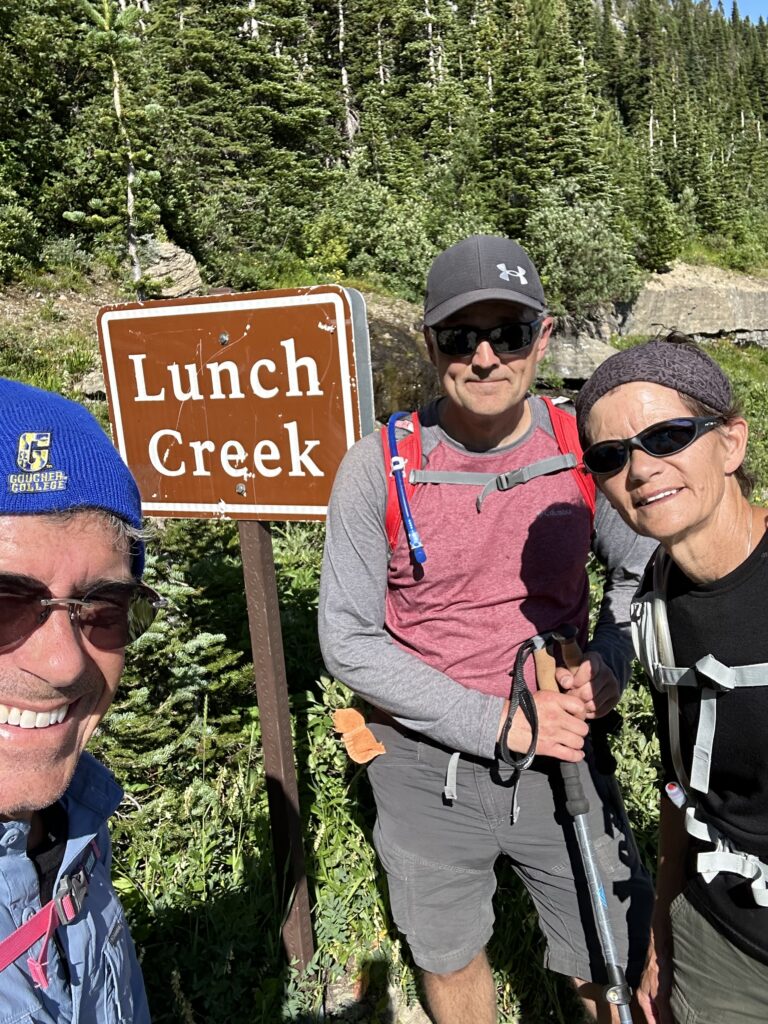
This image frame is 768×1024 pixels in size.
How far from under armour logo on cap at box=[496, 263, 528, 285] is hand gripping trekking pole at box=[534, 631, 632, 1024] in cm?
98

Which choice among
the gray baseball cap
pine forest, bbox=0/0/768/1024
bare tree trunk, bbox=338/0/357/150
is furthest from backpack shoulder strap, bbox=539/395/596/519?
bare tree trunk, bbox=338/0/357/150

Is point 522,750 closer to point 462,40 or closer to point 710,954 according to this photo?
point 710,954

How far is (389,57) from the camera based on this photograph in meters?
28.3

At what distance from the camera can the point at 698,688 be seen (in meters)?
1.54

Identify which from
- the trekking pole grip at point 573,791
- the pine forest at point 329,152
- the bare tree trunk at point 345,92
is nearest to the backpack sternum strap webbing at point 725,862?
the trekking pole grip at point 573,791

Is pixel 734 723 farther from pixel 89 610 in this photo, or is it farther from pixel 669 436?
pixel 89 610

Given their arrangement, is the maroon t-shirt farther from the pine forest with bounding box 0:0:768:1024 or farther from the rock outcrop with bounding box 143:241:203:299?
the rock outcrop with bounding box 143:241:203:299

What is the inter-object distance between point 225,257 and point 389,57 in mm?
19673

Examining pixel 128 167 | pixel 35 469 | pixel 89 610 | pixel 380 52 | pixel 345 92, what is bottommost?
pixel 89 610

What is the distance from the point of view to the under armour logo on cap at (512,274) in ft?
6.24

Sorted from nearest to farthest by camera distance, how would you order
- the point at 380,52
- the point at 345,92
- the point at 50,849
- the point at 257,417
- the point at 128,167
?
the point at 50,849
the point at 257,417
the point at 128,167
the point at 345,92
the point at 380,52

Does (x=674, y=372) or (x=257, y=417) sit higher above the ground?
(x=674, y=372)

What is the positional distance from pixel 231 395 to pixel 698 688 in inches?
62.1

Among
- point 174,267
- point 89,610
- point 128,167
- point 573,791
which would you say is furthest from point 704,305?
point 89,610
